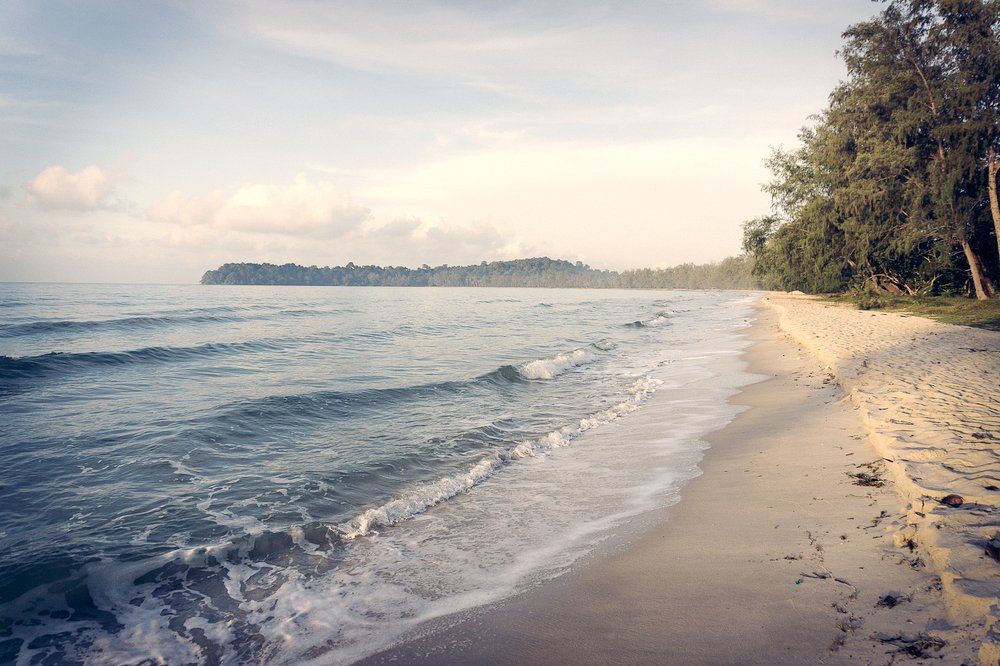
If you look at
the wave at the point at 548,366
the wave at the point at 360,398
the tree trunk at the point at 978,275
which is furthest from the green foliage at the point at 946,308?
the wave at the point at 360,398

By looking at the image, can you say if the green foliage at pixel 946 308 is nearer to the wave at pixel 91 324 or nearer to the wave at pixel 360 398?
the wave at pixel 360 398

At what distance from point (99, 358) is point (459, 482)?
17255 mm

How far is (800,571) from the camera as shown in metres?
4.02

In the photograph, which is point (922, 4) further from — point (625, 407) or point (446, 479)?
point (446, 479)

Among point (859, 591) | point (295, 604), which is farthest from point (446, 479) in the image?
point (859, 591)

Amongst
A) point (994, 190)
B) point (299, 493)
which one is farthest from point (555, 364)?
point (994, 190)

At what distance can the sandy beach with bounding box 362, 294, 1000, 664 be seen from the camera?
10.3ft

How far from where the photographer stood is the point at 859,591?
3566mm

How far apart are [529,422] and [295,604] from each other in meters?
7.05

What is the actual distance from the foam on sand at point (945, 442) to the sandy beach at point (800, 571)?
22 millimetres

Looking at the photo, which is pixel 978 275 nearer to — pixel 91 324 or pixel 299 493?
pixel 299 493

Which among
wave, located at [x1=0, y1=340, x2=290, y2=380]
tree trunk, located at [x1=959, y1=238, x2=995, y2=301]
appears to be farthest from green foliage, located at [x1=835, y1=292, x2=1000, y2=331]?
wave, located at [x1=0, y1=340, x2=290, y2=380]

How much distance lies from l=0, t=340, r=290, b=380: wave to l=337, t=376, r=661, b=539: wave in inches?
589

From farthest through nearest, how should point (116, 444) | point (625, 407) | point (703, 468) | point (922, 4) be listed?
1. point (922, 4)
2. point (625, 407)
3. point (116, 444)
4. point (703, 468)
